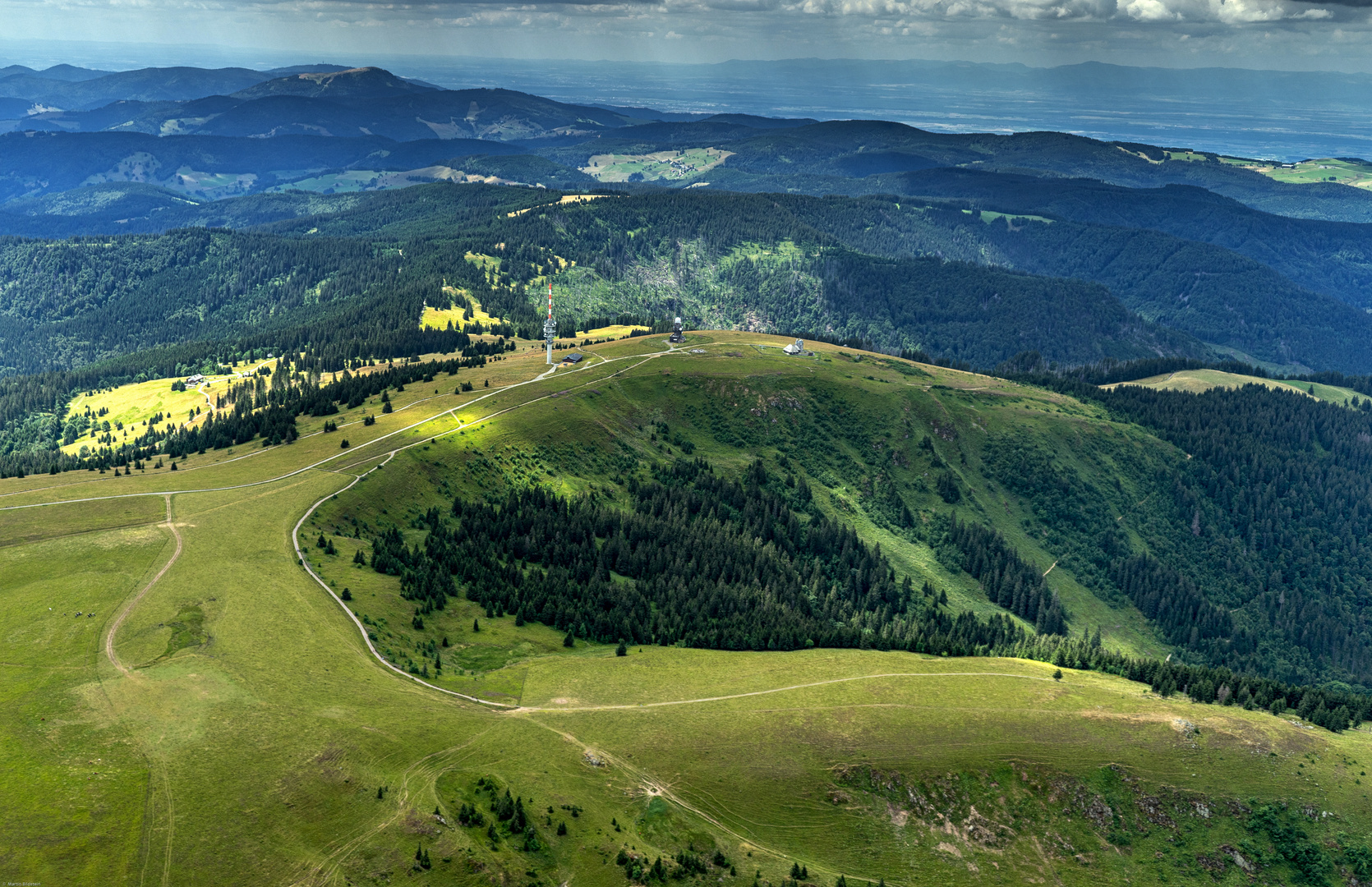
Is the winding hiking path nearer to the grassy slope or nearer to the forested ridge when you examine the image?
the grassy slope

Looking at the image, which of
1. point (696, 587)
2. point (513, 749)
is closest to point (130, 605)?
point (513, 749)

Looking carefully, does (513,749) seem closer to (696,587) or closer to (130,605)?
(130,605)

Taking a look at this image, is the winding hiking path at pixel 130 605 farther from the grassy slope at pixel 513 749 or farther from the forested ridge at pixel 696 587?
the forested ridge at pixel 696 587

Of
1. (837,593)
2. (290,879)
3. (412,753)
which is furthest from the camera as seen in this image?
(837,593)

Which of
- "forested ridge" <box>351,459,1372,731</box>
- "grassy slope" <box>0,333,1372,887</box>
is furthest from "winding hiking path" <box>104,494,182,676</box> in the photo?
"forested ridge" <box>351,459,1372,731</box>

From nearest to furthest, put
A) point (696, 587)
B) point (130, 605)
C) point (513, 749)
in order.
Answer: point (513, 749), point (130, 605), point (696, 587)

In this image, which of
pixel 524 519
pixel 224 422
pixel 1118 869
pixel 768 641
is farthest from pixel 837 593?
pixel 224 422

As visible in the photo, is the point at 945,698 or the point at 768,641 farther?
the point at 768,641

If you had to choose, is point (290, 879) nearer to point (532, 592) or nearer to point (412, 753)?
point (412, 753)
